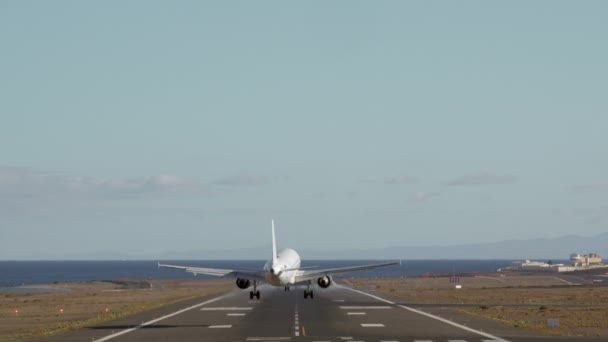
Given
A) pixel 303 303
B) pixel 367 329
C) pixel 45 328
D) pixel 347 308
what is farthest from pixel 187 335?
pixel 303 303

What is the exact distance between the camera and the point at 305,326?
187 ft

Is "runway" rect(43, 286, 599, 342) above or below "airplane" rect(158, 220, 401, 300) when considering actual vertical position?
below

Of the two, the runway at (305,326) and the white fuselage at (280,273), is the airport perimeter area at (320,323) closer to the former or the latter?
the runway at (305,326)

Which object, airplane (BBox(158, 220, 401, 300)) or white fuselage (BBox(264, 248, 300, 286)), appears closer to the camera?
white fuselage (BBox(264, 248, 300, 286))

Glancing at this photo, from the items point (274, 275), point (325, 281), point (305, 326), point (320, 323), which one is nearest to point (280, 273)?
point (274, 275)

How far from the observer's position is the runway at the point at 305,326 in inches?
1902

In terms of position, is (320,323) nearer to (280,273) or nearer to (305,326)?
(305,326)

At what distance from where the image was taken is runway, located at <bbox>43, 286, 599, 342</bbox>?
159 feet

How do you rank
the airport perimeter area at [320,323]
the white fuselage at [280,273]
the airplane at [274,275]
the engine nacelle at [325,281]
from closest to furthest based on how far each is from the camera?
the airport perimeter area at [320,323] < the white fuselage at [280,273] < the airplane at [274,275] < the engine nacelle at [325,281]

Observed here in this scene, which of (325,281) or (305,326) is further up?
(325,281)

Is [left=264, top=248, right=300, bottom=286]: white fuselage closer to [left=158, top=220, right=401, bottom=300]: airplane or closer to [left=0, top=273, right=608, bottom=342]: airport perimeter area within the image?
[left=158, top=220, right=401, bottom=300]: airplane

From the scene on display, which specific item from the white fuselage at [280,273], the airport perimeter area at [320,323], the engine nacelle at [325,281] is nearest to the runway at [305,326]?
the airport perimeter area at [320,323]

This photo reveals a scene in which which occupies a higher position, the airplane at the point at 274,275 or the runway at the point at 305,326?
the airplane at the point at 274,275

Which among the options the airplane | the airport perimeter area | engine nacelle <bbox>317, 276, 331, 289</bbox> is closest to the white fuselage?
the airplane
